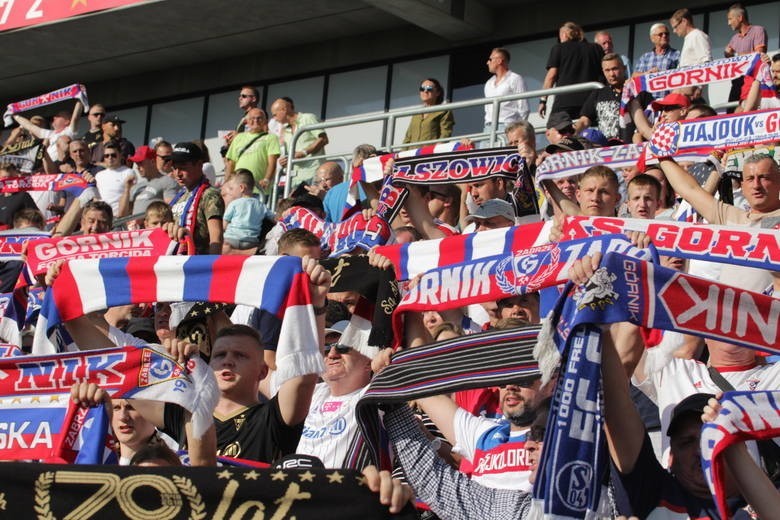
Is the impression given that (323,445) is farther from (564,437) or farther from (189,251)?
(189,251)

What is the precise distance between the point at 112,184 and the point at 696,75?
6580 mm

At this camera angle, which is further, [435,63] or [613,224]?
[435,63]

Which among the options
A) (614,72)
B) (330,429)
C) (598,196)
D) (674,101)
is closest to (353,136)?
(614,72)

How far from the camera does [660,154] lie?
8578mm

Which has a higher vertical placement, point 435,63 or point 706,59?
point 435,63

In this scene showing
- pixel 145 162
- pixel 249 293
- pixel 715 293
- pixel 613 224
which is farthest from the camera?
pixel 145 162

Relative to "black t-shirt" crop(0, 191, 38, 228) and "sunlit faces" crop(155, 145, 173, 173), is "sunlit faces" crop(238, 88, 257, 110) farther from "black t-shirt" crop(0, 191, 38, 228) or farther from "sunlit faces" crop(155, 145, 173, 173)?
"black t-shirt" crop(0, 191, 38, 228)

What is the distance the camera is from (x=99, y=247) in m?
8.34

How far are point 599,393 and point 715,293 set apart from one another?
678 mm

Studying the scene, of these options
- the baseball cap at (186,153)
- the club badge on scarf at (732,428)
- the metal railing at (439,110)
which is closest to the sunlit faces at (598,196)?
the club badge on scarf at (732,428)

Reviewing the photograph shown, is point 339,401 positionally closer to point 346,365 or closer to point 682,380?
point 346,365

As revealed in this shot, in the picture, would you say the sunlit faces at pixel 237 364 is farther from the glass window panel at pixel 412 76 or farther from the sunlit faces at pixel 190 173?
the glass window panel at pixel 412 76

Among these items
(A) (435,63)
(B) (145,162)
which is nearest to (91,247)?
(B) (145,162)

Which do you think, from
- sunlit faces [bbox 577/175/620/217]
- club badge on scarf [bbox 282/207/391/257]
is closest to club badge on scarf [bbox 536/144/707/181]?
sunlit faces [bbox 577/175/620/217]
